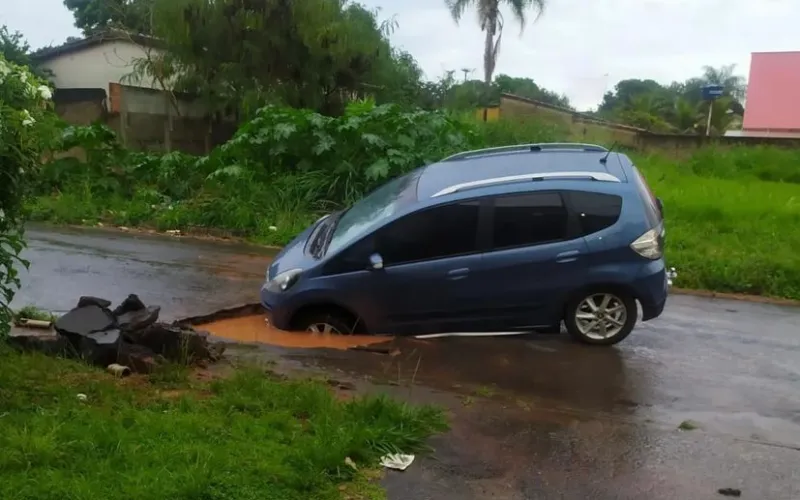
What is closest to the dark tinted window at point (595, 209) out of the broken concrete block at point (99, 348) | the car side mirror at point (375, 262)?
the car side mirror at point (375, 262)

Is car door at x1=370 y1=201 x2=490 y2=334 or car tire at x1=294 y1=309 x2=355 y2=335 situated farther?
car tire at x1=294 y1=309 x2=355 y2=335

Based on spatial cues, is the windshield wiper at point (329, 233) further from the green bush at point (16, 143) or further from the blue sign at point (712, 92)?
the blue sign at point (712, 92)

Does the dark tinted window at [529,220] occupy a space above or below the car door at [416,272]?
above

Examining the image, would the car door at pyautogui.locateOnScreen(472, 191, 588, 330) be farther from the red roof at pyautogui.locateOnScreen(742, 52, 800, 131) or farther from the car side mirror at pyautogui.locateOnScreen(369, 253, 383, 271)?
the red roof at pyautogui.locateOnScreen(742, 52, 800, 131)

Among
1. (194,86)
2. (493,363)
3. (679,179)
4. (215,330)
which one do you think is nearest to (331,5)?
(194,86)

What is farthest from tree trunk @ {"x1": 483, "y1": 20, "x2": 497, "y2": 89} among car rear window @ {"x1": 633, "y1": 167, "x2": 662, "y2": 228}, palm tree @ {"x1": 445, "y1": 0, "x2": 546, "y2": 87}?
car rear window @ {"x1": 633, "y1": 167, "x2": 662, "y2": 228}

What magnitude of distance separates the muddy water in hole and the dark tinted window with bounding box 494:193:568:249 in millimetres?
1506

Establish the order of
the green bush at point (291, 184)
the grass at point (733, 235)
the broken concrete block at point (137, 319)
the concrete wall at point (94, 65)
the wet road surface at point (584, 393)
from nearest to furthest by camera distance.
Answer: the wet road surface at point (584, 393) → the broken concrete block at point (137, 319) → the grass at point (733, 235) → the green bush at point (291, 184) → the concrete wall at point (94, 65)

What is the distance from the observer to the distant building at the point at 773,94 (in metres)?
38.8

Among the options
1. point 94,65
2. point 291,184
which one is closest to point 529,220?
point 291,184

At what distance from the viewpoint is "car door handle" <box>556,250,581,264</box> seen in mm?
7727

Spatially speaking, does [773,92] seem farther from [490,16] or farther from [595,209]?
[595,209]

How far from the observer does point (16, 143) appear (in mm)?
5133

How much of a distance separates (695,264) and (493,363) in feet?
19.3
